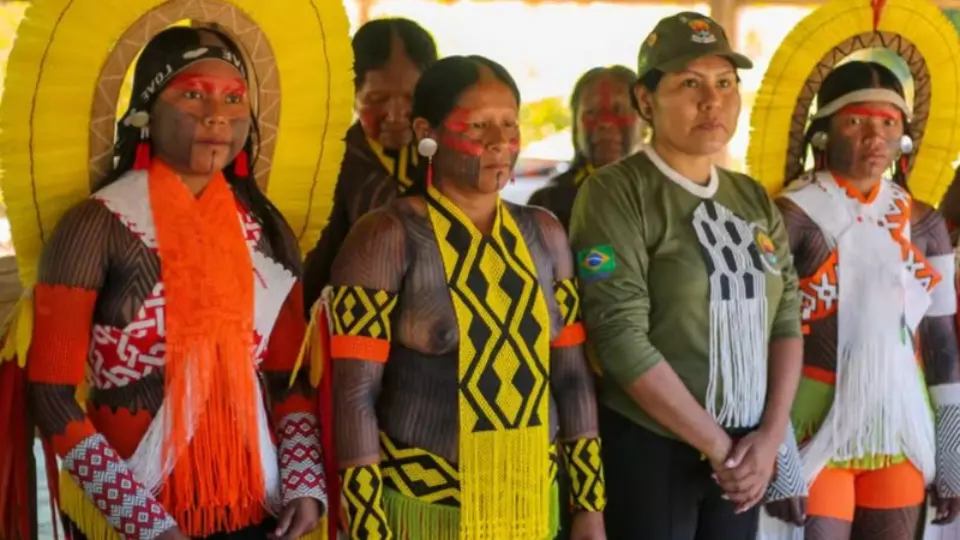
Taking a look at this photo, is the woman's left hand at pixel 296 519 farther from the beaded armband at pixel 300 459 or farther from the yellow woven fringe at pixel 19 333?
the yellow woven fringe at pixel 19 333

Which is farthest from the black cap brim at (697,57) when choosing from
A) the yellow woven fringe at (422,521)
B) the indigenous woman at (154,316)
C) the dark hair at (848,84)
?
the yellow woven fringe at (422,521)

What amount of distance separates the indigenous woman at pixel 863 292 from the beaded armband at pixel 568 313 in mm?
826

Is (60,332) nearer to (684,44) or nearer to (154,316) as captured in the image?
(154,316)

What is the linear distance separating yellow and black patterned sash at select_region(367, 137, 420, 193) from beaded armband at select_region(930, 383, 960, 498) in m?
1.65

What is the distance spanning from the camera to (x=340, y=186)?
2840 millimetres

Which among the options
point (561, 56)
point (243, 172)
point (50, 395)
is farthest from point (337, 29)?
point (561, 56)

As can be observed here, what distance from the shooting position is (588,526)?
233 centimetres

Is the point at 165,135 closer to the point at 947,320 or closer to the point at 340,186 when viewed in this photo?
the point at 340,186

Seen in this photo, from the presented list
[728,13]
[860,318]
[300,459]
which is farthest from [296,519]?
[728,13]

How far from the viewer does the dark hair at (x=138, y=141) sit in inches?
81.6

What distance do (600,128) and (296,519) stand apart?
1646 mm

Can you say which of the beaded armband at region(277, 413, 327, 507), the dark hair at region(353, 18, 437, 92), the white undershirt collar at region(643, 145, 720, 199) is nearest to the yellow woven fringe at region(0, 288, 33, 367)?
the beaded armband at region(277, 413, 327, 507)

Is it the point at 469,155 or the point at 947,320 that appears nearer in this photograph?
the point at 469,155

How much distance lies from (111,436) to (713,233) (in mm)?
1370
